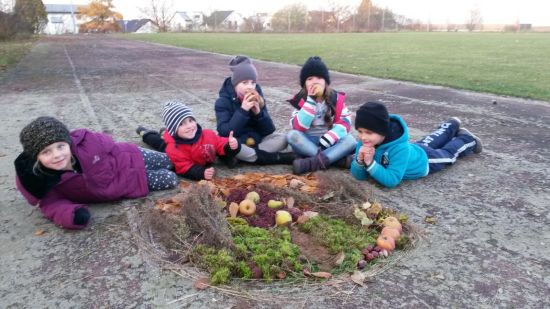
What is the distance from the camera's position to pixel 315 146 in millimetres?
4473

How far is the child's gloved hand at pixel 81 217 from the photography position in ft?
10.1

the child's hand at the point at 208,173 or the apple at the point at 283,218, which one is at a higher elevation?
the child's hand at the point at 208,173

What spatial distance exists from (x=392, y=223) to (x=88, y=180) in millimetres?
2223

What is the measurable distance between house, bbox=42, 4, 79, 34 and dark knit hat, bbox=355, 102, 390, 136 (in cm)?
8606

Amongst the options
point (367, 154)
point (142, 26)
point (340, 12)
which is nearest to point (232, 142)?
point (367, 154)

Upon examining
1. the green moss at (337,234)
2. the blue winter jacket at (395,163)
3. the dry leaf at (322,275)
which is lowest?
the dry leaf at (322,275)

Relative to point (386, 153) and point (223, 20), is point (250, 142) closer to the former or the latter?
point (386, 153)

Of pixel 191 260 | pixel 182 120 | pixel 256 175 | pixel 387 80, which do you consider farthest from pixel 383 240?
pixel 387 80

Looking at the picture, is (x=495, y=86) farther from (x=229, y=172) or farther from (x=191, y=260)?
(x=191, y=260)

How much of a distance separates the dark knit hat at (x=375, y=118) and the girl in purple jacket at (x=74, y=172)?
1672 mm

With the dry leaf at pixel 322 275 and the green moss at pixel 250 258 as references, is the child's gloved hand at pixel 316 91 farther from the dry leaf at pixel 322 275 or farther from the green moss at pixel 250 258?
the dry leaf at pixel 322 275

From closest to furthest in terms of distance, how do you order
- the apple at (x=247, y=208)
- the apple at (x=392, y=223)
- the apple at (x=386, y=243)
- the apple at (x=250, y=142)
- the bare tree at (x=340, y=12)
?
the apple at (x=386, y=243) → the apple at (x=392, y=223) → the apple at (x=247, y=208) → the apple at (x=250, y=142) → the bare tree at (x=340, y=12)

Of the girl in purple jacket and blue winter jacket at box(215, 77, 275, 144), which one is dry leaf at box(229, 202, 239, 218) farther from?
blue winter jacket at box(215, 77, 275, 144)

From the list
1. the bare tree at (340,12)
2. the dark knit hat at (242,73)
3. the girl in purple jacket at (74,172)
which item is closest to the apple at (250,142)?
the dark knit hat at (242,73)
